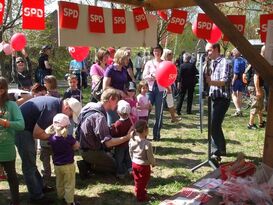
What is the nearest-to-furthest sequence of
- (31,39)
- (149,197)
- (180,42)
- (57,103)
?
(57,103)
(149,197)
(31,39)
(180,42)

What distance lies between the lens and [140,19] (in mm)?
6273

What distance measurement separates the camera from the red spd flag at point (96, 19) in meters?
5.52

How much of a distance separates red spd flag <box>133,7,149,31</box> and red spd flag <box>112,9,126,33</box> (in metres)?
0.25

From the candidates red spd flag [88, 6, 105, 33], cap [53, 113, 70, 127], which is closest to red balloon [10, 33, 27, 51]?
red spd flag [88, 6, 105, 33]

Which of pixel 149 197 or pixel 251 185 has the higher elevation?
pixel 251 185

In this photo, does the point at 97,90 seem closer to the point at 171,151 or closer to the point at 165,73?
the point at 165,73

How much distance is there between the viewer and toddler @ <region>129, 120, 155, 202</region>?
4.48 meters

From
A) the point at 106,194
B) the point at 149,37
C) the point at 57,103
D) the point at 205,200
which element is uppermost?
the point at 149,37

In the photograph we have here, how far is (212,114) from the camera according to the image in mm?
6203

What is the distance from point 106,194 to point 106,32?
99.6 inches

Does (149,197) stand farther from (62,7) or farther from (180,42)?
(180,42)

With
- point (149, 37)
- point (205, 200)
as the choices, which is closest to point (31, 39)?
point (149, 37)

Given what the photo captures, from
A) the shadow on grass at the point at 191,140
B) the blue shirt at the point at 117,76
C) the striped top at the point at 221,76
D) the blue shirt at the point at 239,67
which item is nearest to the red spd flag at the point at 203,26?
the striped top at the point at 221,76

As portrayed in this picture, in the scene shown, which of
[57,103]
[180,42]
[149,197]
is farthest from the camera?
[180,42]
